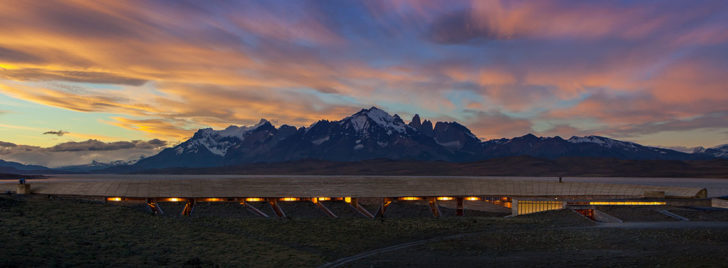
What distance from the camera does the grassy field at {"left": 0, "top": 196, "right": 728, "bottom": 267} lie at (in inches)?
1125

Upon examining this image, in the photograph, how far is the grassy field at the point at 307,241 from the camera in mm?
28562

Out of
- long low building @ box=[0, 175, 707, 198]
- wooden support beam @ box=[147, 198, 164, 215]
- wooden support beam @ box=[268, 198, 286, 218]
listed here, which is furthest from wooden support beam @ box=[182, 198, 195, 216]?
wooden support beam @ box=[268, 198, 286, 218]

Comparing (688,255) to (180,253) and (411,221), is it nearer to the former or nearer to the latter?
(411,221)

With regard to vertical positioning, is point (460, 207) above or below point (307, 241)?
above

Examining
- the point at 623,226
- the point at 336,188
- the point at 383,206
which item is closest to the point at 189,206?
the point at 336,188

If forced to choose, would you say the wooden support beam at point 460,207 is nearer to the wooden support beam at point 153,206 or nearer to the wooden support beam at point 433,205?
the wooden support beam at point 433,205

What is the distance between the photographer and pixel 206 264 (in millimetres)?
29234

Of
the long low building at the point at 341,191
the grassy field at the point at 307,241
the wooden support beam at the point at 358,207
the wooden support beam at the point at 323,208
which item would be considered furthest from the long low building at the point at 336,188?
the grassy field at the point at 307,241

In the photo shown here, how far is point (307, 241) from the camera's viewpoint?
39.4 meters

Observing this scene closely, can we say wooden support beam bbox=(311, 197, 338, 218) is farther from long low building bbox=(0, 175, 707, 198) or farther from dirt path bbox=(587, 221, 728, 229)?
dirt path bbox=(587, 221, 728, 229)

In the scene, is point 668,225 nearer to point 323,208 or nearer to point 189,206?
point 323,208

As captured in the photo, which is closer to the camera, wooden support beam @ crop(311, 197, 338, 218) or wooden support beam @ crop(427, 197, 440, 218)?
wooden support beam @ crop(311, 197, 338, 218)

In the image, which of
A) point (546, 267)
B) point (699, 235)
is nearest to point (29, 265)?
point (546, 267)

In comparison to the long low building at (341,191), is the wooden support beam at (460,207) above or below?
below
